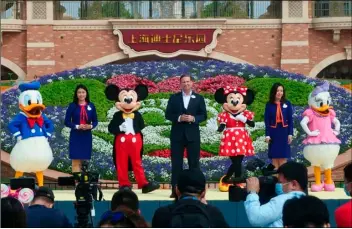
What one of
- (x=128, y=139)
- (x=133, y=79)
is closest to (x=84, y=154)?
(x=128, y=139)

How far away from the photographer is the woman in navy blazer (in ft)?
41.3

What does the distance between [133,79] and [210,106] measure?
6.49 ft

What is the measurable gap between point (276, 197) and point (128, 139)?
4.96 m

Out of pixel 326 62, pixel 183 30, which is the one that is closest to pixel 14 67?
pixel 183 30

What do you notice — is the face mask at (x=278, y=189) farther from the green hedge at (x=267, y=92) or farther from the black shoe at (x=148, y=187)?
the green hedge at (x=267, y=92)

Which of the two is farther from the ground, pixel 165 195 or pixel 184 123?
pixel 184 123

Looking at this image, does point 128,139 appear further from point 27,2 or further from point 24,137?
point 27,2

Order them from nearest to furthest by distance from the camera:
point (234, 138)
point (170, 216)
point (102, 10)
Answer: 1. point (170, 216)
2. point (234, 138)
3. point (102, 10)

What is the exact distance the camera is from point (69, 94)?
19375 mm

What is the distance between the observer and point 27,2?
88.4 ft

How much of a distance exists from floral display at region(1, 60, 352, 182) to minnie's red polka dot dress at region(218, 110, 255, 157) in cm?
363

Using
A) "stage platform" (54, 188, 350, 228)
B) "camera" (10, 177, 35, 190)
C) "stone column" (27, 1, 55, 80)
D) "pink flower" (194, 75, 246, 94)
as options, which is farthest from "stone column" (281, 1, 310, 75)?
"camera" (10, 177, 35, 190)

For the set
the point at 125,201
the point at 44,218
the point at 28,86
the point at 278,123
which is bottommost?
the point at 44,218

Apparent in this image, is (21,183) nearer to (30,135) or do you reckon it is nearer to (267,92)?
(30,135)
